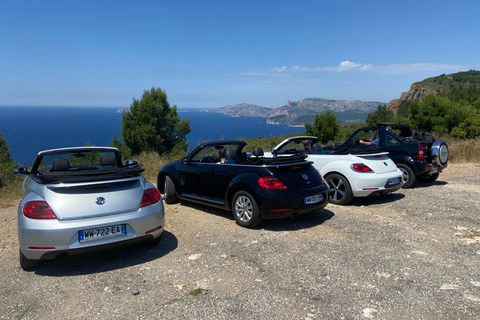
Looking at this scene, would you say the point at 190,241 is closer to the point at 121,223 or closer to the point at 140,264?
the point at 140,264

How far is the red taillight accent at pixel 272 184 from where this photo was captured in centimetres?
532

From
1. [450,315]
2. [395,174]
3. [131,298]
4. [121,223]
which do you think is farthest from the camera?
[395,174]

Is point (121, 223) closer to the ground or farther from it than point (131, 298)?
farther from it

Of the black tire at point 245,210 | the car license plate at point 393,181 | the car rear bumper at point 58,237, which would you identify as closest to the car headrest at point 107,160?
the car rear bumper at point 58,237

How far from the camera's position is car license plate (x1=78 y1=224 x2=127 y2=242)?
387cm

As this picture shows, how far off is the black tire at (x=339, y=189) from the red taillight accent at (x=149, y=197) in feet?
13.7

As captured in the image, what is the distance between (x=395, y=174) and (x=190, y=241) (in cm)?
470

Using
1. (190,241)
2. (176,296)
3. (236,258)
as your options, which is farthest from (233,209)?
(176,296)

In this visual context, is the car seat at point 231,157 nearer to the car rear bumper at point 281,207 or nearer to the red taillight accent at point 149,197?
the car rear bumper at point 281,207

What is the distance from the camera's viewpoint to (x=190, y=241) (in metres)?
5.11

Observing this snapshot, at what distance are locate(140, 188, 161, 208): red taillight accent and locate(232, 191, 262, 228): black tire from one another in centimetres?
157

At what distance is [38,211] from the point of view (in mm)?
3818

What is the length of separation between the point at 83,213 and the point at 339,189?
5223 millimetres

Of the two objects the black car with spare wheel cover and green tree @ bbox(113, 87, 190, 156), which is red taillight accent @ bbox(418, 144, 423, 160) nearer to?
the black car with spare wheel cover
